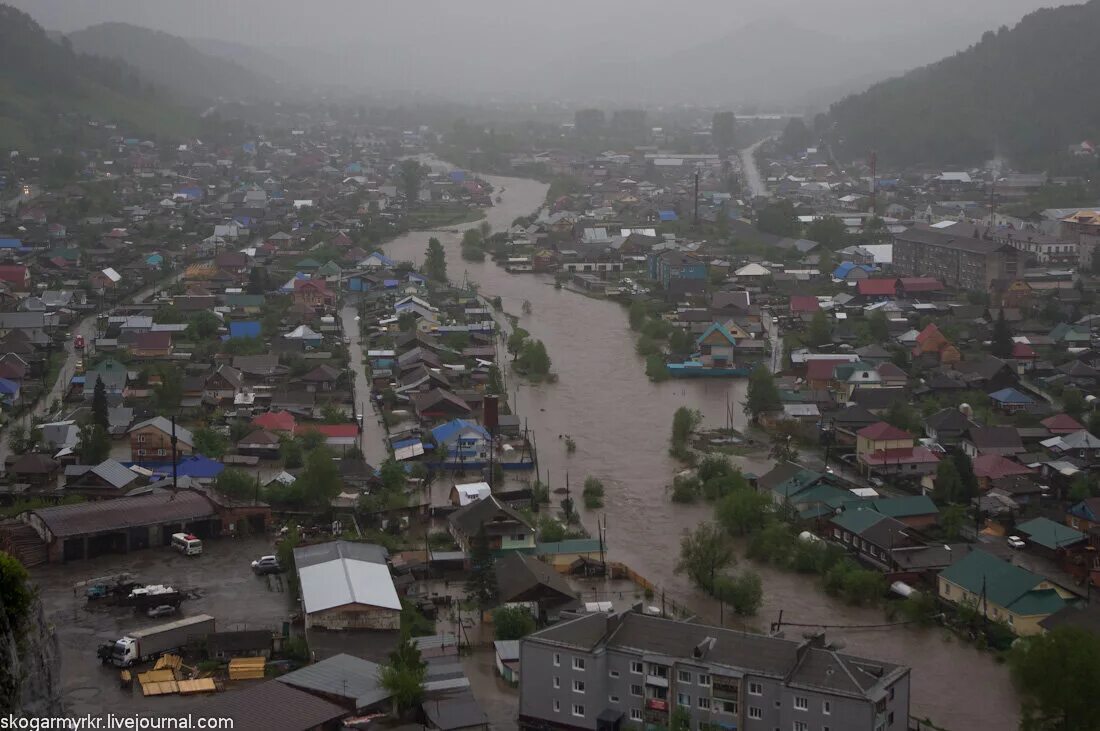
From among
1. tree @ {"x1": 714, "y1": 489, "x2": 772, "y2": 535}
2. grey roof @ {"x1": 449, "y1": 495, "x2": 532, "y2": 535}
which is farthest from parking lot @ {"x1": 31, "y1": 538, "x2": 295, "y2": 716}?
tree @ {"x1": 714, "y1": 489, "x2": 772, "y2": 535}

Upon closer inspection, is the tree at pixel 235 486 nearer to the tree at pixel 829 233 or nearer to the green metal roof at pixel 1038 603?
the green metal roof at pixel 1038 603

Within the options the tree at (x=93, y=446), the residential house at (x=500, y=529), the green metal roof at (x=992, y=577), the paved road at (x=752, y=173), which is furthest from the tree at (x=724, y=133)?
the green metal roof at (x=992, y=577)

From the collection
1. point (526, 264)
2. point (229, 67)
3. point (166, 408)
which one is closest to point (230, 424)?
point (166, 408)

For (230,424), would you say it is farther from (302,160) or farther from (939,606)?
(302,160)

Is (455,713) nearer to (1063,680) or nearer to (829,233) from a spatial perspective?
(1063,680)

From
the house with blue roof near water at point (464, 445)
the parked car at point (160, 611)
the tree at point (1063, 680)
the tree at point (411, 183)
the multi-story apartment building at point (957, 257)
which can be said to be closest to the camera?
the tree at point (1063, 680)

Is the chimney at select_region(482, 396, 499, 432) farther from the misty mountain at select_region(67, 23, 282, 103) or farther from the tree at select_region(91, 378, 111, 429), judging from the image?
the misty mountain at select_region(67, 23, 282, 103)
